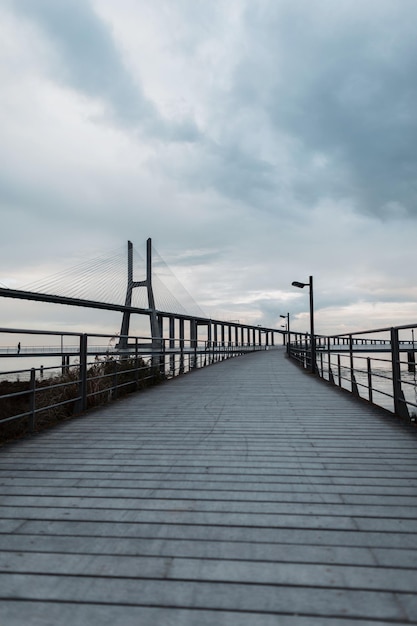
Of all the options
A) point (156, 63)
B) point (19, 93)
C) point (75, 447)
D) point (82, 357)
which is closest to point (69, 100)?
A: point (19, 93)

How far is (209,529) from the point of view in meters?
2.28

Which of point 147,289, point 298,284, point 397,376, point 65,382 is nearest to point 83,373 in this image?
point 65,382

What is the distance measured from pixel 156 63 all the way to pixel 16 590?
964cm

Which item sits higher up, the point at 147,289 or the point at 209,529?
the point at 147,289

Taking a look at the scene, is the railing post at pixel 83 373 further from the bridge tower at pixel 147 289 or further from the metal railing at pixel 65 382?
the bridge tower at pixel 147 289

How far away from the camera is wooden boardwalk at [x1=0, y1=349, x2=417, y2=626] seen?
1.64 m

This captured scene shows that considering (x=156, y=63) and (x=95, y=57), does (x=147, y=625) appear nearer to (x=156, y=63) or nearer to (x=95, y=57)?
(x=95, y=57)

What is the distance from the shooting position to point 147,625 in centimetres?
153

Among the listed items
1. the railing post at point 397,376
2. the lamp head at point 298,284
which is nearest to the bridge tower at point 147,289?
the lamp head at point 298,284

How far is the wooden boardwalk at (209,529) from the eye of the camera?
1.64m

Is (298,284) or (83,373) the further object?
(298,284)

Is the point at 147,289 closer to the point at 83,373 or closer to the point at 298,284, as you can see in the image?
the point at 298,284

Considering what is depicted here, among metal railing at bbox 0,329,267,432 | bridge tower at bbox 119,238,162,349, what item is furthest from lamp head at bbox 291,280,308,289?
bridge tower at bbox 119,238,162,349

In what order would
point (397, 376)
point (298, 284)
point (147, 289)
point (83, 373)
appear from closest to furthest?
point (397, 376), point (83, 373), point (298, 284), point (147, 289)
